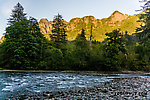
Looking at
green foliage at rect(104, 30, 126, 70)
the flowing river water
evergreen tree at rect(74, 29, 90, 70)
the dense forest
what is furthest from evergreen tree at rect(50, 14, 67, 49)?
the flowing river water

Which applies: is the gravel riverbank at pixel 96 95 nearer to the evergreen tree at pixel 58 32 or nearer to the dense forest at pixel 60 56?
the dense forest at pixel 60 56

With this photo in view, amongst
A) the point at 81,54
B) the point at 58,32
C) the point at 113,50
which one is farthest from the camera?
the point at 58,32

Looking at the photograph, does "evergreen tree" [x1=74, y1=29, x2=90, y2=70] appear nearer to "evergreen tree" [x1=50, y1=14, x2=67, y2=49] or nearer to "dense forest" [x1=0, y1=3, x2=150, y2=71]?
"dense forest" [x1=0, y1=3, x2=150, y2=71]

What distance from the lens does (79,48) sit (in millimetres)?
38125

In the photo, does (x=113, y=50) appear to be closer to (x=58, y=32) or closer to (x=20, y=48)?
(x=58, y=32)

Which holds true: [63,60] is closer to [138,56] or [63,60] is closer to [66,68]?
[66,68]

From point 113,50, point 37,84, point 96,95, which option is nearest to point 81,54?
point 113,50

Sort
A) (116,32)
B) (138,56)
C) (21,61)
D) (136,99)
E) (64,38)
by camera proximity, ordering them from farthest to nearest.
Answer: (64,38)
(138,56)
(116,32)
(21,61)
(136,99)

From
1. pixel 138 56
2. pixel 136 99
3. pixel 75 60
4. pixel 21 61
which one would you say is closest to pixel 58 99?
pixel 136 99

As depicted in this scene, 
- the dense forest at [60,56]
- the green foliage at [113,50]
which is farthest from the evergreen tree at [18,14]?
the green foliage at [113,50]

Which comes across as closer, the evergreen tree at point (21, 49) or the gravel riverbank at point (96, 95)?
the gravel riverbank at point (96, 95)

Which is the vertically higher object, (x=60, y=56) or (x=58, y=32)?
(x=58, y=32)

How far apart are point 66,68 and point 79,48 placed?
743 cm

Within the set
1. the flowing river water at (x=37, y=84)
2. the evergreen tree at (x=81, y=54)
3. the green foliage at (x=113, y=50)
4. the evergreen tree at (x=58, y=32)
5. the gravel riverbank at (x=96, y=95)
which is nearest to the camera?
the gravel riverbank at (x=96, y=95)
